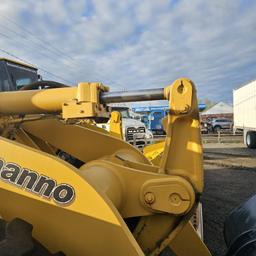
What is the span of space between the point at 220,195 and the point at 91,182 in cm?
597

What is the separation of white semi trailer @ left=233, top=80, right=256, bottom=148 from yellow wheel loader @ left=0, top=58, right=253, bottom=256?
1622 cm

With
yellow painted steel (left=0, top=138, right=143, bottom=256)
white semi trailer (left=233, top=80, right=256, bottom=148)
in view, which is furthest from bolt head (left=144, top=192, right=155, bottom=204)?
white semi trailer (left=233, top=80, right=256, bottom=148)

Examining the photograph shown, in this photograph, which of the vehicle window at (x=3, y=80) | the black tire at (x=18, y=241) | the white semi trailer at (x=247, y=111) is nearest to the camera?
the black tire at (x=18, y=241)

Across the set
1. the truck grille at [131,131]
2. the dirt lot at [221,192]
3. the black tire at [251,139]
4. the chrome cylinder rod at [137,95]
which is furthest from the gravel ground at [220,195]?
the black tire at [251,139]

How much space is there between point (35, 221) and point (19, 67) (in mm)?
5337

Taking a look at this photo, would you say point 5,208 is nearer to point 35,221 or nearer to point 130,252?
point 35,221

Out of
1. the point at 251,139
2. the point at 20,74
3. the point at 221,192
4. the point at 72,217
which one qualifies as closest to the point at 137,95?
the point at 72,217

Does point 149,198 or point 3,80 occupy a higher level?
point 3,80

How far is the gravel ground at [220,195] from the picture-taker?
4.63m

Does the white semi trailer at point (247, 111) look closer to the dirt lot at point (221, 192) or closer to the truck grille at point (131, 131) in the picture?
the dirt lot at point (221, 192)

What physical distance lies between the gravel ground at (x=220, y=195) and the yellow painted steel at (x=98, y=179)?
189cm

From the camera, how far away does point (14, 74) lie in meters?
6.38

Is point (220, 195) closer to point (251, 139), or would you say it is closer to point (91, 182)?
point (91, 182)

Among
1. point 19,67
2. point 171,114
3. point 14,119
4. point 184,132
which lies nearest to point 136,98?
point 171,114
